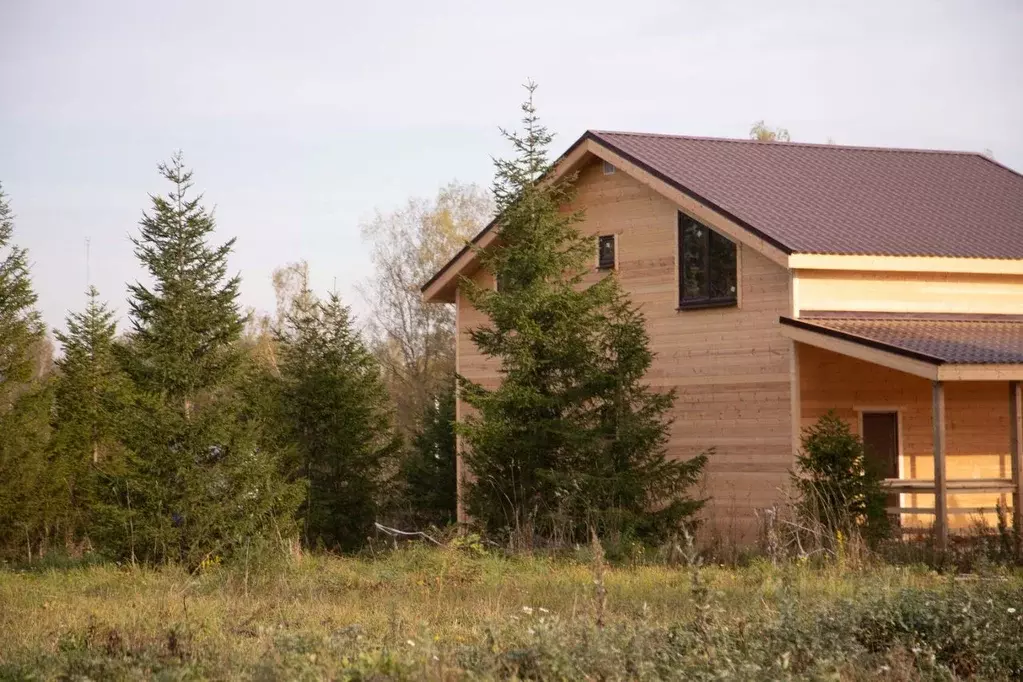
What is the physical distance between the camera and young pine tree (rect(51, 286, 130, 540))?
26.4 metres

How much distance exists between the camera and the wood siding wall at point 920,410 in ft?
67.8

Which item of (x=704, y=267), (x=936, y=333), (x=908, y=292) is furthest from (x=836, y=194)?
(x=936, y=333)

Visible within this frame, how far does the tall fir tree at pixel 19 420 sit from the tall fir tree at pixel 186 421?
7.56 m

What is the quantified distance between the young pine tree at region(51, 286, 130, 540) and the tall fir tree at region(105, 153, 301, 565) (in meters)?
8.68

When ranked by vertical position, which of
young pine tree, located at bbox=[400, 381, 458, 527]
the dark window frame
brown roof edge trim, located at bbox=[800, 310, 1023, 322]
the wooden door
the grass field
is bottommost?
the grass field

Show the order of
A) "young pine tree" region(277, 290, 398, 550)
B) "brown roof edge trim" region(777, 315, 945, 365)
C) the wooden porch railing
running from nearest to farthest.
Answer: "brown roof edge trim" region(777, 315, 945, 365) → the wooden porch railing → "young pine tree" region(277, 290, 398, 550)

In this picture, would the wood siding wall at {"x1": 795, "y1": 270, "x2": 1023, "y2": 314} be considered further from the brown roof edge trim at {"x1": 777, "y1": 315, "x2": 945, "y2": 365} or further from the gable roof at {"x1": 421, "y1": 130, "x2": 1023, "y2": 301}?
the brown roof edge trim at {"x1": 777, "y1": 315, "x2": 945, "y2": 365}

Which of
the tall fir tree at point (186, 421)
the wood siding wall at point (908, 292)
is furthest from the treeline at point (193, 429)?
the wood siding wall at point (908, 292)

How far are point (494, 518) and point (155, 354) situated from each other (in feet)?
18.6

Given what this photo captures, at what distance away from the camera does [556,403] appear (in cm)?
1902

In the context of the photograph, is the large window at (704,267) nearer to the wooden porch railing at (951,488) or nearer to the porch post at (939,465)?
the wooden porch railing at (951,488)

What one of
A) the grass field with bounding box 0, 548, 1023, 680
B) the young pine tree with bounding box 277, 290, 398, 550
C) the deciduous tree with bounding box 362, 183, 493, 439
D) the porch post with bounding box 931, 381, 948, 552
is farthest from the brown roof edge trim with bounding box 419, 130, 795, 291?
the deciduous tree with bounding box 362, 183, 493, 439

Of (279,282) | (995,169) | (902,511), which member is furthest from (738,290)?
(279,282)

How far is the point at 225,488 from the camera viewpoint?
17.9 metres
